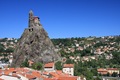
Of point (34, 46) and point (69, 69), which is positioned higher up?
point (34, 46)

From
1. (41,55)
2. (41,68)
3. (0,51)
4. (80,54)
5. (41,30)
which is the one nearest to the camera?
(41,68)

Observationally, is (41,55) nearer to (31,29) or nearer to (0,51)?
(31,29)

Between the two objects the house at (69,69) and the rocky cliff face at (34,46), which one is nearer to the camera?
the house at (69,69)

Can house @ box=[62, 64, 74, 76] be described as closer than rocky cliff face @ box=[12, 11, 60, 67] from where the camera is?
Yes

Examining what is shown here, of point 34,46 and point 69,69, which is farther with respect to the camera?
point 34,46

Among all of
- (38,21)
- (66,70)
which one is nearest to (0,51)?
(38,21)

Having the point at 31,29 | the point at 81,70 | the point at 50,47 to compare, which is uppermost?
the point at 31,29

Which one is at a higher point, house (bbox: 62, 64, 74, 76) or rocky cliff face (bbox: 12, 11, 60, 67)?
rocky cliff face (bbox: 12, 11, 60, 67)

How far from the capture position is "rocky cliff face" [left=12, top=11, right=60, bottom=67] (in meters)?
93.6

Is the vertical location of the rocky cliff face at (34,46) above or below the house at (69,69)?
above

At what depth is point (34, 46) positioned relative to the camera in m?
97.9

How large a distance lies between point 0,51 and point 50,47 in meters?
91.9

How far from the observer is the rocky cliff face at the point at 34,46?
93.6 m

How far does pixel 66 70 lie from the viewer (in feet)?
247
